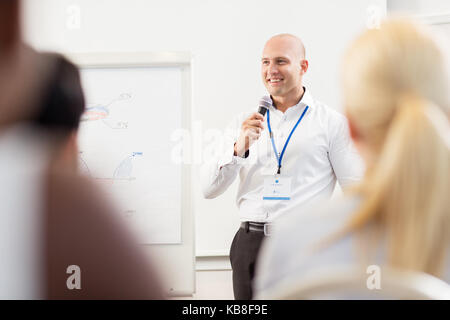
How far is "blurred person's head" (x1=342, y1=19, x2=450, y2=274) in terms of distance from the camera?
73 centimetres

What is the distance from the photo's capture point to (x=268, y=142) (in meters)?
2.15

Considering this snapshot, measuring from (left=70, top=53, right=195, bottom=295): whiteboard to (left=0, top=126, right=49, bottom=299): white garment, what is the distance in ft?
6.52

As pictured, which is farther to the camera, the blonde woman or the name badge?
the name badge

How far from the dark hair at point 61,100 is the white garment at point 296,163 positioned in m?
1.44

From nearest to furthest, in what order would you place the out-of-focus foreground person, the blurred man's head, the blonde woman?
the out-of-focus foreground person
the blonde woman
the blurred man's head

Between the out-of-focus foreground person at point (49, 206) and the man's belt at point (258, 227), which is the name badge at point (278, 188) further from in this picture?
the out-of-focus foreground person at point (49, 206)

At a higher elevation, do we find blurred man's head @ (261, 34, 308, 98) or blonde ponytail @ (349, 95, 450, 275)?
blurred man's head @ (261, 34, 308, 98)

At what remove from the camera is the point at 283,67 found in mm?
2219

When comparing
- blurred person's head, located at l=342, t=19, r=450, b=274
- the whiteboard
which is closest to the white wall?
the whiteboard

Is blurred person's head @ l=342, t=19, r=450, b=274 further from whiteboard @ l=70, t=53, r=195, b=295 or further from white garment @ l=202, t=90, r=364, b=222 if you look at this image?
whiteboard @ l=70, t=53, r=195, b=295

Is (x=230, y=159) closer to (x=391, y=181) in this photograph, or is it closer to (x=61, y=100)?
(x=391, y=181)

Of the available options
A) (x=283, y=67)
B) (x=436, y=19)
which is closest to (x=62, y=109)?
(x=283, y=67)

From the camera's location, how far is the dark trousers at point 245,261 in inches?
80.1

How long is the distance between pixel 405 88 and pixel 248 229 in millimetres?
1382
